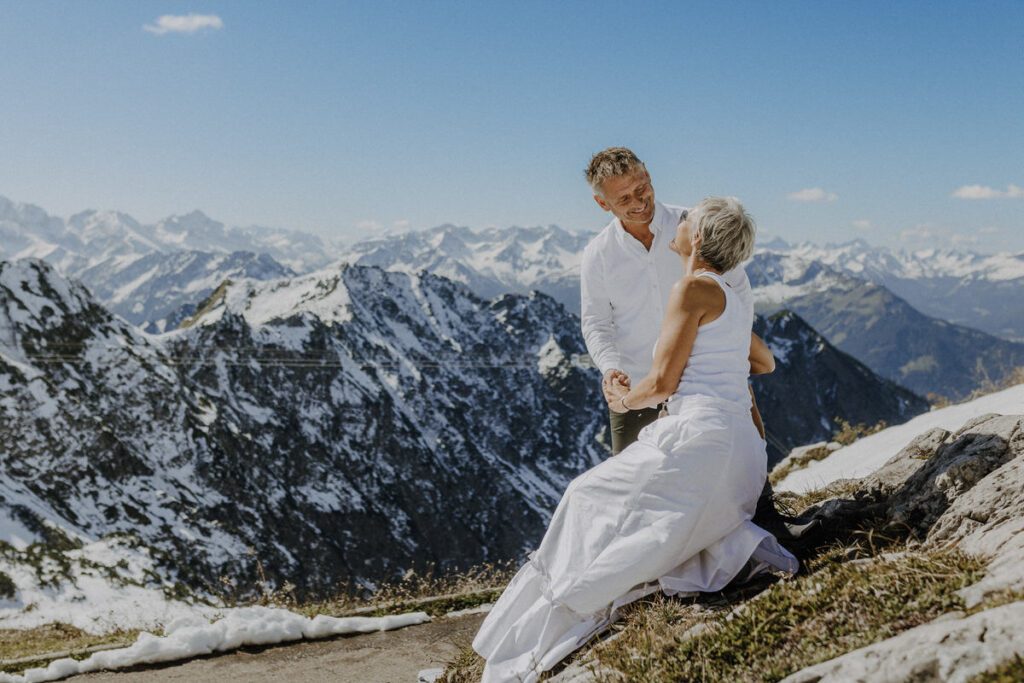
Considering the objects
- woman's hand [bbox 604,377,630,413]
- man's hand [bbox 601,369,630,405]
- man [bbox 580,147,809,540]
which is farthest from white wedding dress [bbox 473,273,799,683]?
man [bbox 580,147,809,540]

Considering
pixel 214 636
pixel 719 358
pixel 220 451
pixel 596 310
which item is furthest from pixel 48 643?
pixel 220 451

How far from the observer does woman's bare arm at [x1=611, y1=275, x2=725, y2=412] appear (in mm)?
5492

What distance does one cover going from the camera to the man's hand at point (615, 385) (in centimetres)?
637

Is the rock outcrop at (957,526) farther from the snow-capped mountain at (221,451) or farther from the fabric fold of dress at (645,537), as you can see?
the snow-capped mountain at (221,451)

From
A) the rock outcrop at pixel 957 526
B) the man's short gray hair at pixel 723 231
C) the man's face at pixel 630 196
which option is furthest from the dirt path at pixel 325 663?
the man's short gray hair at pixel 723 231

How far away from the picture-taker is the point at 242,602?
567 inches

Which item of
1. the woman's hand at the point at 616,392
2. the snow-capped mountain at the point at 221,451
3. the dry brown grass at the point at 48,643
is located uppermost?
the woman's hand at the point at 616,392

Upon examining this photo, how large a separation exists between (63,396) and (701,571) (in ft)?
250

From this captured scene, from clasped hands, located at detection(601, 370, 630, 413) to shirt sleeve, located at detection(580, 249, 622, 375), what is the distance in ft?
1.72

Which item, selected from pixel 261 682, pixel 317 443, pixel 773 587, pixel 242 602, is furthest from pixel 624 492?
pixel 317 443

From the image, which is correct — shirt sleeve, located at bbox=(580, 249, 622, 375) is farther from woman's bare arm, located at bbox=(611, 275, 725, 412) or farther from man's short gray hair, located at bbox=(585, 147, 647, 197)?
woman's bare arm, located at bbox=(611, 275, 725, 412)

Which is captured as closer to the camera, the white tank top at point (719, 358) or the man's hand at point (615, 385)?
the white tank top at point (719, 358)

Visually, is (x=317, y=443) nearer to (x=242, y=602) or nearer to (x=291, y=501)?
(x=291, y=501)

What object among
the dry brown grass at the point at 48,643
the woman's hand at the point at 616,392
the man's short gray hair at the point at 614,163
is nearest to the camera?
the woman's hand at the point at 616,392
